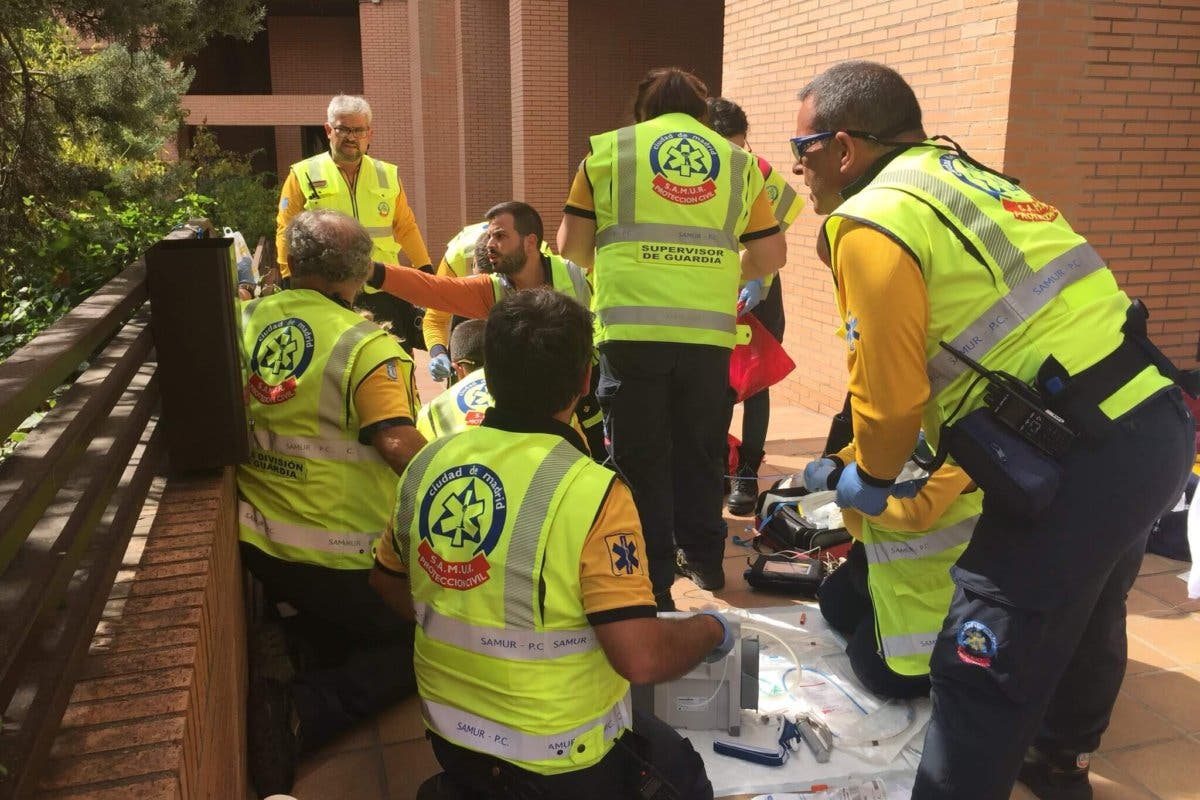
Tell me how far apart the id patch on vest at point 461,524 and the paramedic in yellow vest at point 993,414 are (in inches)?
37.3

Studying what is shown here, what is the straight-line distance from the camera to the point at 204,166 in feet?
62.4

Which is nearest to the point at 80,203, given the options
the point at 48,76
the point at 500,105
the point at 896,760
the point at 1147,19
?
the point at 48,76

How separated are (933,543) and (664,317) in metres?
1.28

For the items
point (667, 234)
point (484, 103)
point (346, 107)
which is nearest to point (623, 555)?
point (667, 234)

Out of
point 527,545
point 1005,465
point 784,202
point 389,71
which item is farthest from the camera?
point 389,71

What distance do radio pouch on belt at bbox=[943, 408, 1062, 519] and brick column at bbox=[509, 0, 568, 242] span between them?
36.7 ft

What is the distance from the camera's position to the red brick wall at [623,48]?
15.6m

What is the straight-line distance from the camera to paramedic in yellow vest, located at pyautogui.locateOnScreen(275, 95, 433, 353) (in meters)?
5.52

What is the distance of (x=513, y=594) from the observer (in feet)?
6.24

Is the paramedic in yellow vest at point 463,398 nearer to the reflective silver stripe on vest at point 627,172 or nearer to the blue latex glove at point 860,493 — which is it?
the reflective silver stripe on vest at point 627,172

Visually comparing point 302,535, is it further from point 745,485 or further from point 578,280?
point 745,485

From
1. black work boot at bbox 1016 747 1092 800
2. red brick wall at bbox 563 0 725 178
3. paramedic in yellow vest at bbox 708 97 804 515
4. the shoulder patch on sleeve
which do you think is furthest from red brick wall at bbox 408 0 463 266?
the shoulder patch on sleeve

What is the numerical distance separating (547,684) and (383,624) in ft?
4.10

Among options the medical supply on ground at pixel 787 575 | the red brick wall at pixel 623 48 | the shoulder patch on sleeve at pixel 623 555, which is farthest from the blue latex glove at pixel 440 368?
the red brick wall at pixel 623 48
